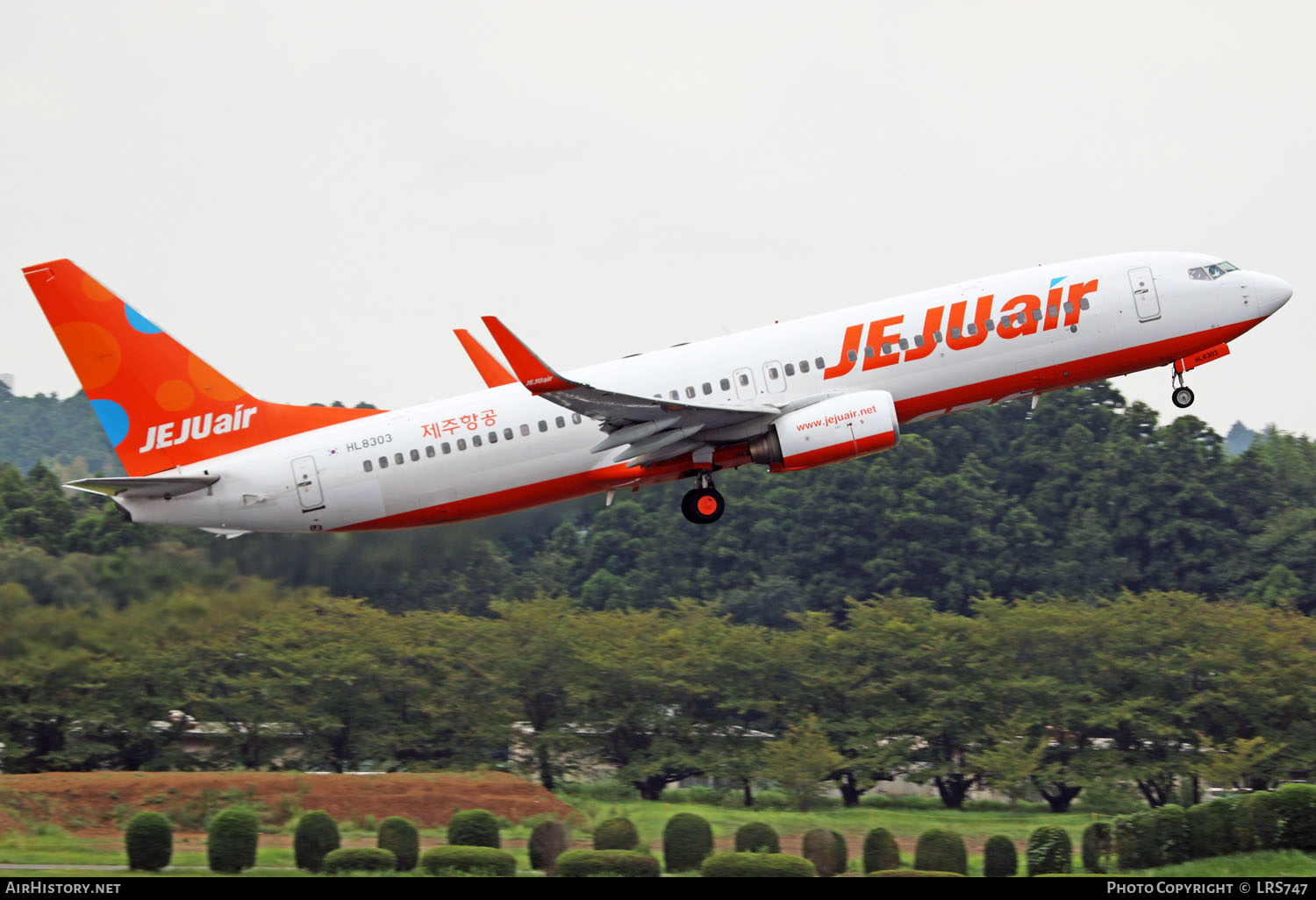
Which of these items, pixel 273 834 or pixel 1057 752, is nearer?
pixel 273 834

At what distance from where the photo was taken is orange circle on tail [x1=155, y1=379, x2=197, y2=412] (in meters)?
40.5

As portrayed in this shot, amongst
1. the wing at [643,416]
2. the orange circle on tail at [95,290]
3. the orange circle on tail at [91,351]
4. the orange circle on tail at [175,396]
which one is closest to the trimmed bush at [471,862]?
the wing at [643,416]

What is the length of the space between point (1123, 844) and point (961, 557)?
189 ft

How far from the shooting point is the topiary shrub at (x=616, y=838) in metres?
44.4

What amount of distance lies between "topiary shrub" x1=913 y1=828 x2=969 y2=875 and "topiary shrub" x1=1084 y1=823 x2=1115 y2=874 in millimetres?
3752

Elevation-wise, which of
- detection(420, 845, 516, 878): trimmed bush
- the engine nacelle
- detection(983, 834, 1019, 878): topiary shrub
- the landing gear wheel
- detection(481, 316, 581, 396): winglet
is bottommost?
detection(983, 834, 1019, 878): topiary shrub

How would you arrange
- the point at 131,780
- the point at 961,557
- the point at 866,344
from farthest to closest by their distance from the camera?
the point at 961,557
the point at 131,780
the point at 866,344

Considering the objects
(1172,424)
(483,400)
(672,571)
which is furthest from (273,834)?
(1172,424)

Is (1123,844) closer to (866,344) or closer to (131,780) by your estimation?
(866,344)

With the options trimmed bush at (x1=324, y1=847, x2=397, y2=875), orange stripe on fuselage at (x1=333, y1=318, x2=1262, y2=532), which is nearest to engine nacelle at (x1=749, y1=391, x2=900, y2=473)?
orange stripe on fuselage at (x1=333, y1=318, x2=1262, y2=532)

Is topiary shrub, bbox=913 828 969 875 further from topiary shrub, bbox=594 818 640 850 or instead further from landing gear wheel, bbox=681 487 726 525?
landing gear wheel, bbox=681 487 726 525

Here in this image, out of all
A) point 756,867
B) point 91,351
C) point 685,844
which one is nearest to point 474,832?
point 685,844

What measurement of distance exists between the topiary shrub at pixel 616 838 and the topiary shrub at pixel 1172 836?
15549mm

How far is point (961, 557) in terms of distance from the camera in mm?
100750
